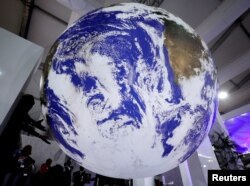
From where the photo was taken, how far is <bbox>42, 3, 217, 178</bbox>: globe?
29.6 inches

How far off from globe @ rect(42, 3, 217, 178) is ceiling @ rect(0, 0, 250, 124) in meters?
2.68

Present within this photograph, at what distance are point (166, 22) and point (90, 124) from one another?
530mm

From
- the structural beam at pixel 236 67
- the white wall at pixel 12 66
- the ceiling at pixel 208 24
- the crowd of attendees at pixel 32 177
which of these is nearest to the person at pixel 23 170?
the crowd of attendees at pixel 32 177

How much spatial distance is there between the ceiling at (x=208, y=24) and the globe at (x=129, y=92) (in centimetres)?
268

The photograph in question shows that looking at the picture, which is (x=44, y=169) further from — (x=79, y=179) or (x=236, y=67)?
(x=236, y=67)

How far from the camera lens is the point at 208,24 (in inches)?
145

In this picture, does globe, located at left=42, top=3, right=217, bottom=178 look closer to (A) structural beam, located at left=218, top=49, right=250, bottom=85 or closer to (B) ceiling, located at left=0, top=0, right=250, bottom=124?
(B) ceiling, located at left=0, top=0, right=250, bottom=124

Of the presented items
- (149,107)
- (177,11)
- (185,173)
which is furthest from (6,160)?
(177,11)

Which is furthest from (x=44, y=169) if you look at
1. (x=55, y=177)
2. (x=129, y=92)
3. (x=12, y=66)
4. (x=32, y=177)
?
(x=129, y=92)

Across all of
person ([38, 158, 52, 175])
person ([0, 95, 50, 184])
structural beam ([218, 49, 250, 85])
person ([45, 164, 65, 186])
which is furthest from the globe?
structural beam ([218, 49, 250, 85])

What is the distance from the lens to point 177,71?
0.79m

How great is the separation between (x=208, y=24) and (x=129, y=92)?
351 cm

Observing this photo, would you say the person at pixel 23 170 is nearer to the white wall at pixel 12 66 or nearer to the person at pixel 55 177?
the person at pixel 55 177

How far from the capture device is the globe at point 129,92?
75cm
